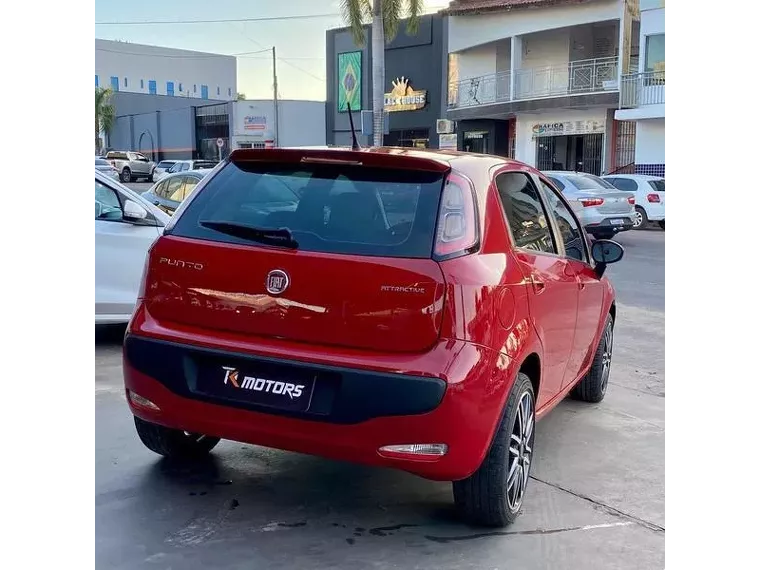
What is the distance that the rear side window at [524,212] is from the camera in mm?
3857

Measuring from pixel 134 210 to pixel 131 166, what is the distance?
41653 mm

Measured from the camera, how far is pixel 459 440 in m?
3.14

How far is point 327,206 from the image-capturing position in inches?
136

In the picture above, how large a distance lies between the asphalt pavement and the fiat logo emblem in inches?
43.5

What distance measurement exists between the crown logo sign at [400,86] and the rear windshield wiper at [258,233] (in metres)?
36.0

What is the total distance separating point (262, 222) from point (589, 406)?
321cm

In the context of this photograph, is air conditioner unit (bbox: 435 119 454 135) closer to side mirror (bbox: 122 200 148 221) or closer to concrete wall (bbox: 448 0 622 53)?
concrete wall (bbox: 448 0 622 53)

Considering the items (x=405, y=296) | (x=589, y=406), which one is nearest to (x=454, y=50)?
(x=589, y=406)

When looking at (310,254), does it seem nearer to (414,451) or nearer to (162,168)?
(414,451)

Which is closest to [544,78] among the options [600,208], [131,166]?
[600,208]

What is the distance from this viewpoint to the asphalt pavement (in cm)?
330

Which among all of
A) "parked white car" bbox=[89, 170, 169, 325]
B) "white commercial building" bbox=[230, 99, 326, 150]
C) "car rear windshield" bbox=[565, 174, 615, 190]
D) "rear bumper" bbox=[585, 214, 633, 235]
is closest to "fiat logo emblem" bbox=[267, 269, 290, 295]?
"parked white car" bbox=[89, 170, 169, 325]

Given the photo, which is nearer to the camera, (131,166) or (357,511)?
(357,511)

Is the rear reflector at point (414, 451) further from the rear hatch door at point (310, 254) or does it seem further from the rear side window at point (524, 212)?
the rear side window at point (524, 212)
